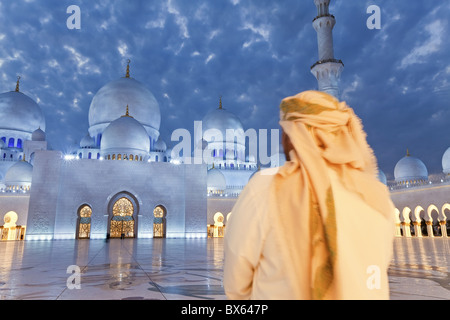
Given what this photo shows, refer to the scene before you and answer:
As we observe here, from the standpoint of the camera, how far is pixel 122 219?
671 inches

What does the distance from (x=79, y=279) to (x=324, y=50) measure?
16190 mm

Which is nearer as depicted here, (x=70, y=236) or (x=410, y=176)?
(x=70, y=236)

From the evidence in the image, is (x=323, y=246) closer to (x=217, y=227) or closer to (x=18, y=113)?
(x=217, y=227)

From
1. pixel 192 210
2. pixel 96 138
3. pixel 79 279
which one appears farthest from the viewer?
pixel 96 138

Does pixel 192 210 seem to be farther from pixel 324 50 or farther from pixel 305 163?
pixel 305 163

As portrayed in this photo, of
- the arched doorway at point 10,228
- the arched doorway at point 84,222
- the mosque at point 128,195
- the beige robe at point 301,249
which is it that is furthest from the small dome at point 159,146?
the beige robe at point 301,249

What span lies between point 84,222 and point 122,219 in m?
1.80

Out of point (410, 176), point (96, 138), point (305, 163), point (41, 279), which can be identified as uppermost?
point (96, 138)

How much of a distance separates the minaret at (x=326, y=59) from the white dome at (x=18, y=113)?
2172 cm

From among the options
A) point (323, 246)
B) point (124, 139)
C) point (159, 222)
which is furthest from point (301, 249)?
point (124, 139)

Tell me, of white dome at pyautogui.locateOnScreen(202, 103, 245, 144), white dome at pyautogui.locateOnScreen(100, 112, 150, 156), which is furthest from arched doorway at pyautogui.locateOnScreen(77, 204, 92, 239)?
white dome at pyautogui.locateOnScreen(202, 103, 245, 144)

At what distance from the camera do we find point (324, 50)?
16641mm

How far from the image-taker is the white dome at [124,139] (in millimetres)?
18805
